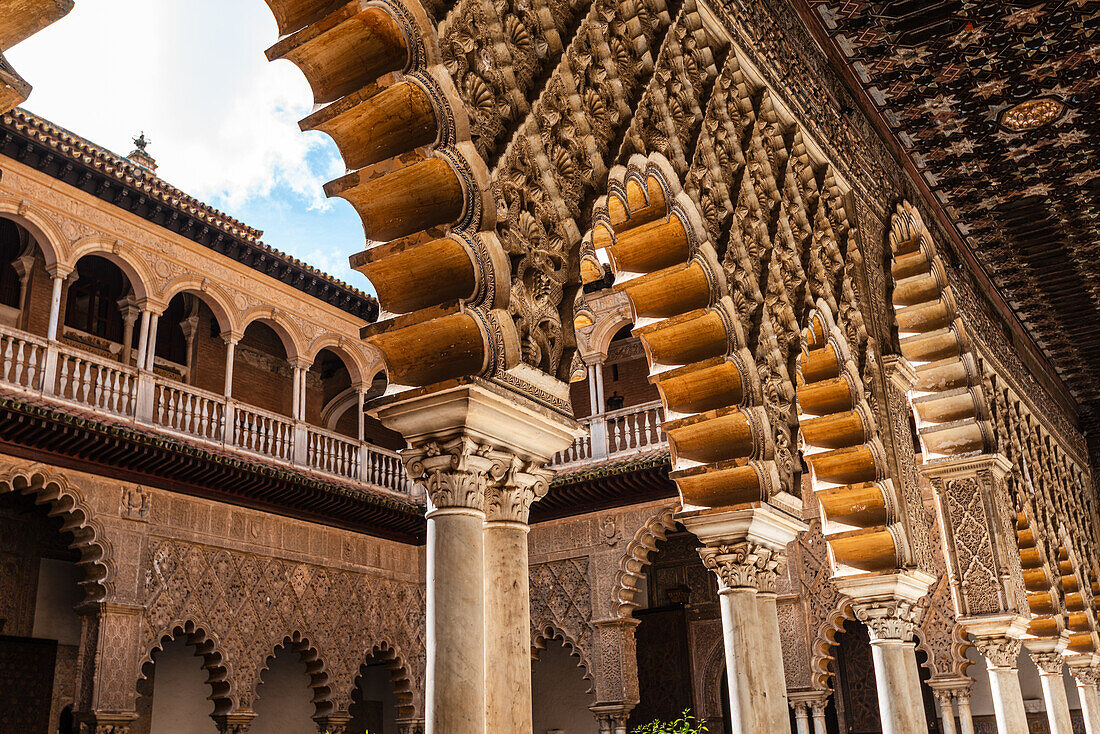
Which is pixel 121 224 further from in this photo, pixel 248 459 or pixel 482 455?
pixel 482 455

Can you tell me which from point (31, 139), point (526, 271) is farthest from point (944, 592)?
point (31, 139)

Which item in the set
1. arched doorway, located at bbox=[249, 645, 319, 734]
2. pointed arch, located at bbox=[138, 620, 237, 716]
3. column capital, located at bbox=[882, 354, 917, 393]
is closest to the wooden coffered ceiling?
column capital, located at bbox=[882, 354, 917, 393]

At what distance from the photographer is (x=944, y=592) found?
473 inches

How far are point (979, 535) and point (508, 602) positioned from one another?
19.7 ft

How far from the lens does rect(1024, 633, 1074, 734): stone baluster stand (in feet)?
32.6

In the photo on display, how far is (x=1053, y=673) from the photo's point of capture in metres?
10.0

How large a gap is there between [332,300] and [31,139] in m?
4.47

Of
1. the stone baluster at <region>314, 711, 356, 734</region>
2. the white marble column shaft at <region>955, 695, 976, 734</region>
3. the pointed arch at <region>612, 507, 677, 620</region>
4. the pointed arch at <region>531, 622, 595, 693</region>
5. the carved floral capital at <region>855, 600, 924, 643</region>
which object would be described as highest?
the pointed arch at <region>612, 507, 677, 620</region>

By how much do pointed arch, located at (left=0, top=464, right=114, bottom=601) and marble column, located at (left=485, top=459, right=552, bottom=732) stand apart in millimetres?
7516

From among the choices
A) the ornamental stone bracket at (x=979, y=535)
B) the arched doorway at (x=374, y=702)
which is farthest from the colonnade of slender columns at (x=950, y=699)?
the arched doorway at (x=374, y=702)

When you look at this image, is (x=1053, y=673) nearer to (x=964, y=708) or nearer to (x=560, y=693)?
(x=964, y=708)

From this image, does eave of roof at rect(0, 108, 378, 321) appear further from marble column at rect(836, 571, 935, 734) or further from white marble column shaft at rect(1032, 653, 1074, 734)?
white marble column shaft at rect(1032, 653, 1074, 734)

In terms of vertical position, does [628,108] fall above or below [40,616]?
above

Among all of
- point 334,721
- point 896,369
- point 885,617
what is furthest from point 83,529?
point 896,369
